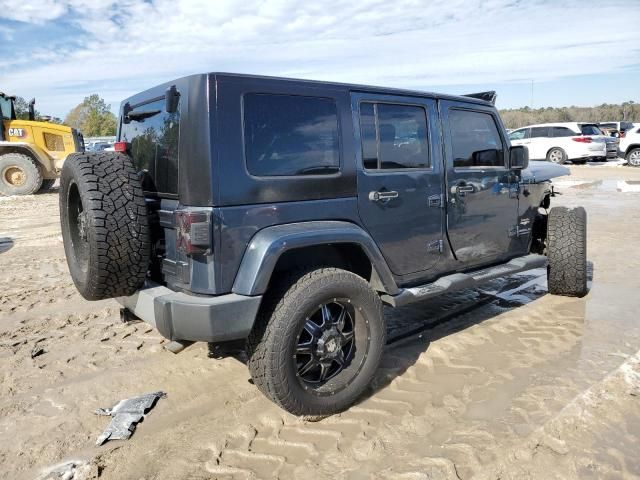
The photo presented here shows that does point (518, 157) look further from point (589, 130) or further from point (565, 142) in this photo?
point (589, 130)

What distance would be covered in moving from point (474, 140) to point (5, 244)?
7.68 meters

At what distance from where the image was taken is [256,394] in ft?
11.1

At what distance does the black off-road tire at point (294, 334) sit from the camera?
2855 millimetres

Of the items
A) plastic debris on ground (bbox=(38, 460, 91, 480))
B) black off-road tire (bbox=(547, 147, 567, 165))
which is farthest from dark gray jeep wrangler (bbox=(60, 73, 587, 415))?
black off-road tire (bbox=(547, 147, 567, 165))

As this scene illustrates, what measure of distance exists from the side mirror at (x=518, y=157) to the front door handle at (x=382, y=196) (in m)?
1.57

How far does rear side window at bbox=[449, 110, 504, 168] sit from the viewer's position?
405 cm

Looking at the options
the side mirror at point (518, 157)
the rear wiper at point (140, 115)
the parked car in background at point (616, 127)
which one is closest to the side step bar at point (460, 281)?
the side mirror at point (518, 157)

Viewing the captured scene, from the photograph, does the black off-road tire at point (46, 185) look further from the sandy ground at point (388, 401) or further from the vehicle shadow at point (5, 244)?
the sandy ground at point (388, 401)

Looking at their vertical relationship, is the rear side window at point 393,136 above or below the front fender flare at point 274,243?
above

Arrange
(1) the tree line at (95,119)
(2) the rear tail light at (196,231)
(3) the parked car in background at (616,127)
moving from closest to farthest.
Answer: (2) the rear tail light at (196,231)
(3) the parked car in background at (616,127)
(1) the tree line at (95,119)

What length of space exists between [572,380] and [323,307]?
1.81 meters

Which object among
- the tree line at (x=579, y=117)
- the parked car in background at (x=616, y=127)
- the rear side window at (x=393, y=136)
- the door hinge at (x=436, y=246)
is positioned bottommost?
the door hinge at (x=436, y=246)

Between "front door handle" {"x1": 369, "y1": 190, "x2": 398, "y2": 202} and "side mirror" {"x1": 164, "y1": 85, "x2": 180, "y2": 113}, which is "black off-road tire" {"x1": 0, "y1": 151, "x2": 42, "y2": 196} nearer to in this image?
"side mirror" {"x1": 164, "y1": 85, "x2": 180, "y2": 113}

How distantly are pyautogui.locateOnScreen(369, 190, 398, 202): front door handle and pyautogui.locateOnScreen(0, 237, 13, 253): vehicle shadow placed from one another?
22.6 feet
